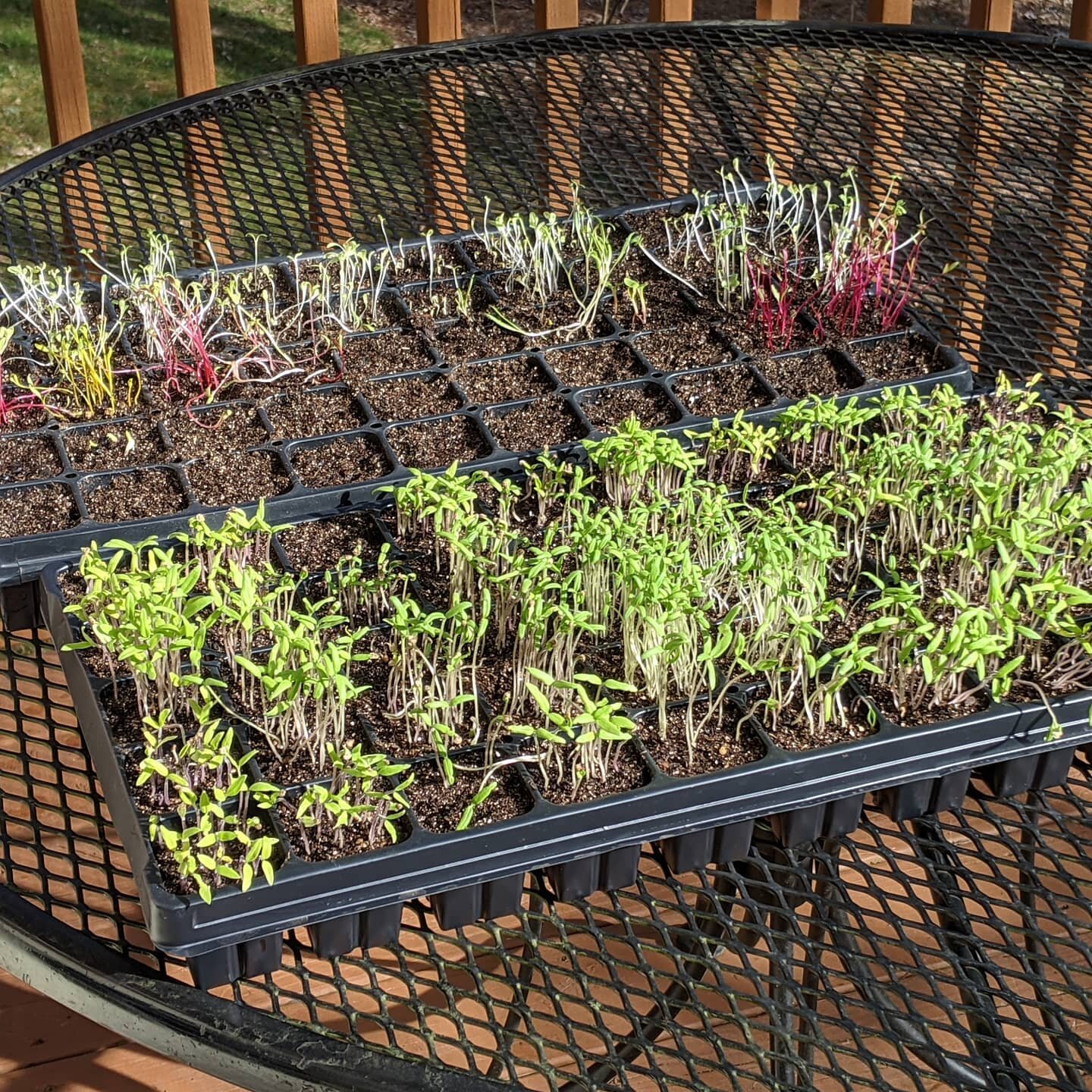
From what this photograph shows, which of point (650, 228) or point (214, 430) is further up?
point (650, 228)

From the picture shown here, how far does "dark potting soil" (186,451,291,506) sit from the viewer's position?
1481 millimetres

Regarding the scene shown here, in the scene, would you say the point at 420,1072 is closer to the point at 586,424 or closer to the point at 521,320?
the point at 586,424

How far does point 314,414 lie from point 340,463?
10 centimetres

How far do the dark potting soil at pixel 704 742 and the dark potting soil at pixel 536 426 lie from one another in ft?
1.47

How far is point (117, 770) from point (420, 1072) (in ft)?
1.17

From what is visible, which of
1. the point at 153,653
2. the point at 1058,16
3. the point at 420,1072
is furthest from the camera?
the point at 1058,16

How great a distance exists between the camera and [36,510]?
145 centimetres

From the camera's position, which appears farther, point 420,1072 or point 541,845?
point 541,845

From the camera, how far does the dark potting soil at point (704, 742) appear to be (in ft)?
3.66

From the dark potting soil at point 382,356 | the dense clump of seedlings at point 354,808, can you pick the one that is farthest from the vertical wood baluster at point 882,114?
the dense clump of seedlings at point 354,808

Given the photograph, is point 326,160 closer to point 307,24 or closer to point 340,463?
point 307,24

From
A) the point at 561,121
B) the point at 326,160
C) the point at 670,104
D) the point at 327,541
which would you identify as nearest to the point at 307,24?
the point at 326,160

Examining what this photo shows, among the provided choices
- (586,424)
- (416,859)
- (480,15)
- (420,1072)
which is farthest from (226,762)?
(480,15)

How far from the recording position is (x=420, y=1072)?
3.01 feet
